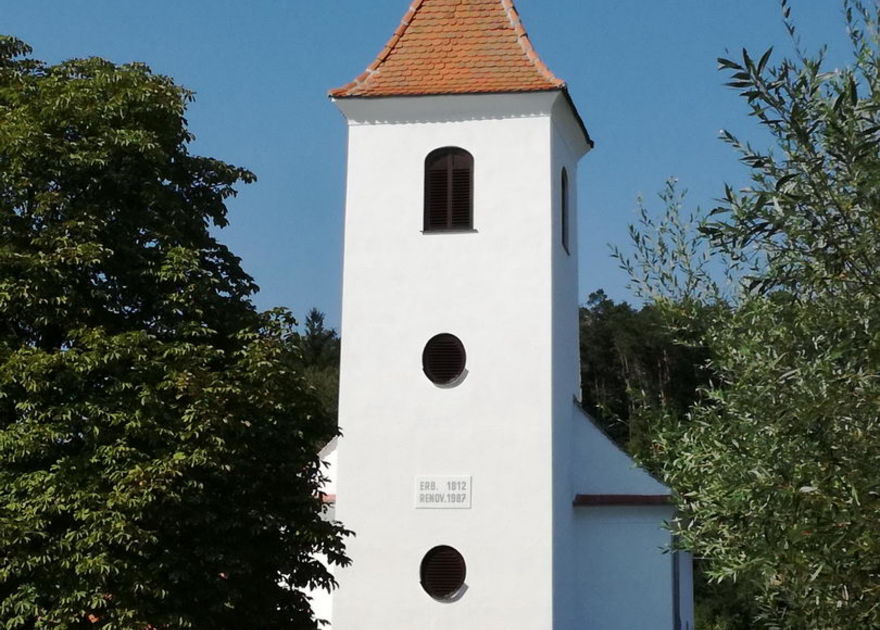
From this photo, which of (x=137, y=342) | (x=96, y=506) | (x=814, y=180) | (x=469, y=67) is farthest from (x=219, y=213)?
(x=814, y=180)

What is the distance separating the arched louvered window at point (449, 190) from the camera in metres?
20.0

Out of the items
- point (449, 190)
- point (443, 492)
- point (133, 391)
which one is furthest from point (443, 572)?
point (133, 391)

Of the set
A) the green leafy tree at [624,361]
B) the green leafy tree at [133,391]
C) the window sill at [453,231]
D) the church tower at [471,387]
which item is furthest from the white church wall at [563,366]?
the green leafy tree at [624,361]

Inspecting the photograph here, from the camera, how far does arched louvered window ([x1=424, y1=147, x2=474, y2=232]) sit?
20.0 meters

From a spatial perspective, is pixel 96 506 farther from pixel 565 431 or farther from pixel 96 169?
pixel 565 431

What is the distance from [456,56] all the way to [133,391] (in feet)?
32.2

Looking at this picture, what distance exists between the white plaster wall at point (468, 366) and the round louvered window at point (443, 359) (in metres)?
0.12

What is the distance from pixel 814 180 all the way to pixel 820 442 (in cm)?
155

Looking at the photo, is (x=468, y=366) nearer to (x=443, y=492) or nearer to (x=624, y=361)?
(x=443, y=492)

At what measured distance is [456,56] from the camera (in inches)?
817

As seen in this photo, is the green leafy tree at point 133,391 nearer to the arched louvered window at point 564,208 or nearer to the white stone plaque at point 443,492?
the white stone plaque at point 443,492

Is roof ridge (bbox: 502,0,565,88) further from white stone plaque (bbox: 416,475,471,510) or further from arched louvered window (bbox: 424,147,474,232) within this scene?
white stone plaque (bbox: 416,475,471,510)

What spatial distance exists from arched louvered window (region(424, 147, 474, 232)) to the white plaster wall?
0.46 ft

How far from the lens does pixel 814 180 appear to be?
7250 mm
